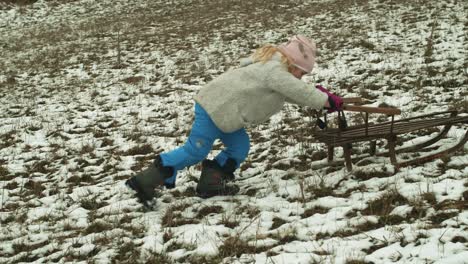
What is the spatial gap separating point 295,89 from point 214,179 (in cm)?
125

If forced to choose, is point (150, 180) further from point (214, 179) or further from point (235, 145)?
point (235, 145)

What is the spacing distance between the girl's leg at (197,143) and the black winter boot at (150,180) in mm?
69

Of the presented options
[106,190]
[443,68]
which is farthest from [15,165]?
[443,68]

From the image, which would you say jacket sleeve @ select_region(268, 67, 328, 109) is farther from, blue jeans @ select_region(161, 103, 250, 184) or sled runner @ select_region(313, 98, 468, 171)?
blue jeans @ select_region(161, 103, 250, 184)

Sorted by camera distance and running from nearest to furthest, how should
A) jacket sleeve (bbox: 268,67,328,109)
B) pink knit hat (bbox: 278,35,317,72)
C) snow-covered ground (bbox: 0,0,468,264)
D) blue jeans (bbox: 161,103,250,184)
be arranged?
snow-covered ground (bbox: 0,0,468,264) < jacket sleeve (bbox: 268,67,328,109) < pink knit hat (bbox: 278,35,317,72) < blue jeans (bbox: 161,103,250,184)

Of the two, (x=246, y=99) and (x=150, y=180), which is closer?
(x=246, y=99)

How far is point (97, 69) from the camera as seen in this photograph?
1165cm

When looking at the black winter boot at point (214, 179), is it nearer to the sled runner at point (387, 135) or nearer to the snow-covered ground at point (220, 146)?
the snow-covered ground at point (220, 146)

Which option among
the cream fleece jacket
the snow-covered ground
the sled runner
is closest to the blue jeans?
the cream fleece jacket

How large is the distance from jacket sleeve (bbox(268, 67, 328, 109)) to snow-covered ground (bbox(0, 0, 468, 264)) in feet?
2.77

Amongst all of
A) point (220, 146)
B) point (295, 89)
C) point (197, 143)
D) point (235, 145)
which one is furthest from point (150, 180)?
point (220, 146)

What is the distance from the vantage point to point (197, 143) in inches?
177

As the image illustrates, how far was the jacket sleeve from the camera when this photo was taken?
426 cm

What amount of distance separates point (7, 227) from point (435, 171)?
161 inches
